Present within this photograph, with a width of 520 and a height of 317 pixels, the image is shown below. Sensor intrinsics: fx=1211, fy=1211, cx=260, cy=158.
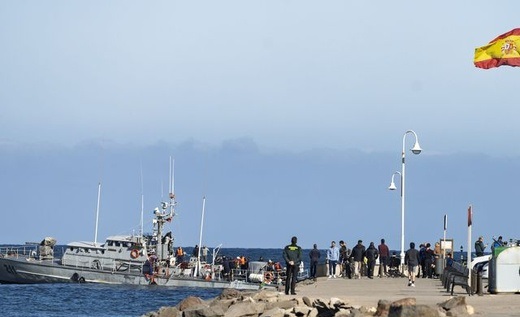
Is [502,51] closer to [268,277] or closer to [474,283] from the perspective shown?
[474,283]

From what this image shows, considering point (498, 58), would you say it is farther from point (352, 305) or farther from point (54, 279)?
point (54, 279)

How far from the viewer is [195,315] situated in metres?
29.3

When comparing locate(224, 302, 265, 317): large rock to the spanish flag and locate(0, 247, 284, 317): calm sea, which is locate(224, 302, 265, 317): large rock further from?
locate(0, 247, 284, 317): calm sea

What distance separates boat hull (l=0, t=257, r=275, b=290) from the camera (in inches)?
2712

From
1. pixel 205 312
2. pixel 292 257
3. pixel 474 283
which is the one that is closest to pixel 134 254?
pixel 292 257

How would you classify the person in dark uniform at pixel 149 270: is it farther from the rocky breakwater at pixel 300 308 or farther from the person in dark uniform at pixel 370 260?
the rocky breakwater at pixel 300 308

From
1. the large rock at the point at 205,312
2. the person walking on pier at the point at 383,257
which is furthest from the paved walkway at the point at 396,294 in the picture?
the large rock at the point at 205,312

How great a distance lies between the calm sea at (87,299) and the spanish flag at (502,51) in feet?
67.6

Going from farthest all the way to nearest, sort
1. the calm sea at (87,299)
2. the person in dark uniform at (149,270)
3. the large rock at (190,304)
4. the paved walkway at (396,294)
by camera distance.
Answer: the person in dark uniform at (149,270) < the calm sea at (87,299) < the large rock at (190,304) < the paved walkway at (396,294)

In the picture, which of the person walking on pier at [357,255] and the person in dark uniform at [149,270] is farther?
the person in dark uniform at [149,270]

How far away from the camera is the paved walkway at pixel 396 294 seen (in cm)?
2452

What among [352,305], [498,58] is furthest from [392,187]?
[352,305]

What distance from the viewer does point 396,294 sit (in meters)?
32.9

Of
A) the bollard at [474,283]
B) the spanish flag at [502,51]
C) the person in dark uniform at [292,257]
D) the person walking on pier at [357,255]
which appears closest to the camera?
the bollard at [474,283]
